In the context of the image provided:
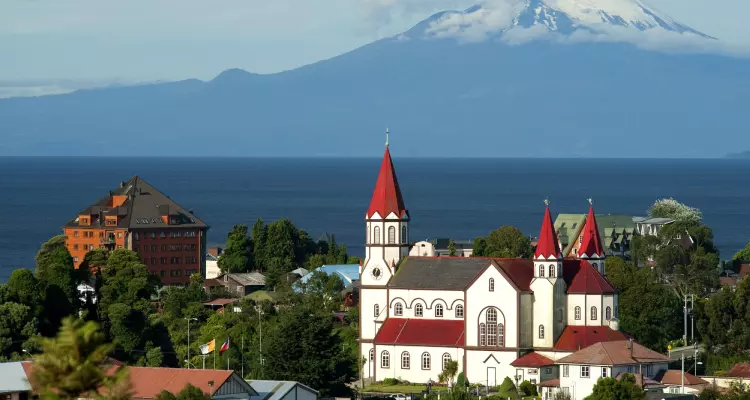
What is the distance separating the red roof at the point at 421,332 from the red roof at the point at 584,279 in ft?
17.3

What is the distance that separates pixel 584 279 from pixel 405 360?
8.78 m

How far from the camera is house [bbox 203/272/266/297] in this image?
103438 mm

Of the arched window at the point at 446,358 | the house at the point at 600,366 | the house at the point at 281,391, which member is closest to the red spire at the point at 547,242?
the house at the point at 600,366

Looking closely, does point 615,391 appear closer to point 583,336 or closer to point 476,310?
point 583,336

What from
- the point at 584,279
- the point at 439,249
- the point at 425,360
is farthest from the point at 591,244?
the point at 439,249

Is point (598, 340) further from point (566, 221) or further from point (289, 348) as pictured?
point (566, 221)

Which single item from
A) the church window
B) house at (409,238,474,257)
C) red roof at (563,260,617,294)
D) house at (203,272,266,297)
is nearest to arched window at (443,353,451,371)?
the church window

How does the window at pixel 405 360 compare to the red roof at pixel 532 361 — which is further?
the window at pixel 405 360

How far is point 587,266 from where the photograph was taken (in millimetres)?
75938

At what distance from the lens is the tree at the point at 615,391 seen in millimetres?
59469

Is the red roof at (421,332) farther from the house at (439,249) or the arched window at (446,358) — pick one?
the house at (439,249)

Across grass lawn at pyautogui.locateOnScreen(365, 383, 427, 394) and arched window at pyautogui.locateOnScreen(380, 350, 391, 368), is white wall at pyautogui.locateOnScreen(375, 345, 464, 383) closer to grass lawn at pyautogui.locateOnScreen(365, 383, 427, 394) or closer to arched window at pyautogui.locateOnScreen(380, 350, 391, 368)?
arched window at pyautogui.locateOnScreen(380, 350, 391, 368)

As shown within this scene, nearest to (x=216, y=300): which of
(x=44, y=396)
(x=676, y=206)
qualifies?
(x=676, y=206)

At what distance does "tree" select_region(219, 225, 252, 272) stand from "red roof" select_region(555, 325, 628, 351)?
43.2 m
